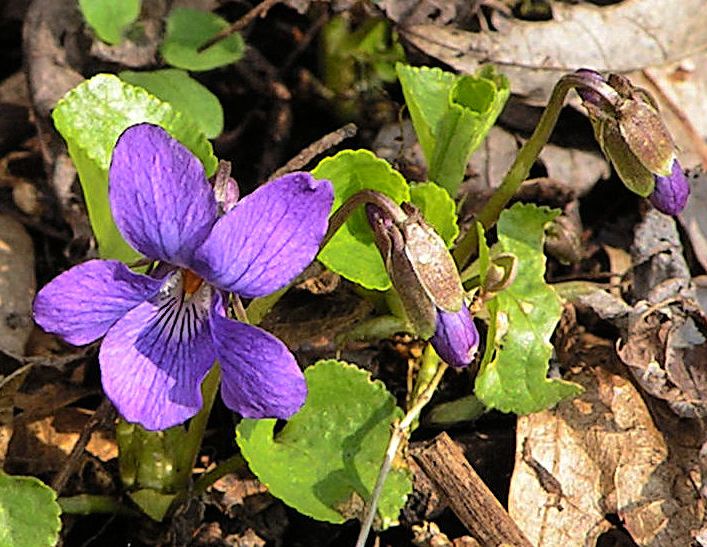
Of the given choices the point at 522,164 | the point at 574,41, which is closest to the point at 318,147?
the point at 522,164

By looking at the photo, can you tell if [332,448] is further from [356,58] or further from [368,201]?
[356,58]

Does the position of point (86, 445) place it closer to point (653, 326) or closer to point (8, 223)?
point (8, 223)

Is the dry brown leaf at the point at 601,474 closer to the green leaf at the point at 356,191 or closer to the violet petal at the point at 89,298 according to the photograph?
the green leaf at the point at 356,191

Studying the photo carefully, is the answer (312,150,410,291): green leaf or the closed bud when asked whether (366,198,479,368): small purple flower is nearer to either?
(312,150,410,291): green leaf

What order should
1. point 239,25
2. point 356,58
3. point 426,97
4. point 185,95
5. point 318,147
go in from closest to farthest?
1. point 318,147
2. point 426,97
3. point 185,95
4. point 239,25
5. point 356,58

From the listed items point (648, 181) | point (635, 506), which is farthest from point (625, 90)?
point (635, 506)

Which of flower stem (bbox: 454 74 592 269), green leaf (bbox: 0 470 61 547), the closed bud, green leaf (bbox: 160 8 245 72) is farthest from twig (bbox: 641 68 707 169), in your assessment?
green leaf (bbox: 0 470 61 547)

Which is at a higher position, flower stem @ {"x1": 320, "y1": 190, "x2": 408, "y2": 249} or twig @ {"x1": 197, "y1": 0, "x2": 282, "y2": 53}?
flower stem @ {"x1": 320, "y1": 190, "x2": 408, "y2": 249}
